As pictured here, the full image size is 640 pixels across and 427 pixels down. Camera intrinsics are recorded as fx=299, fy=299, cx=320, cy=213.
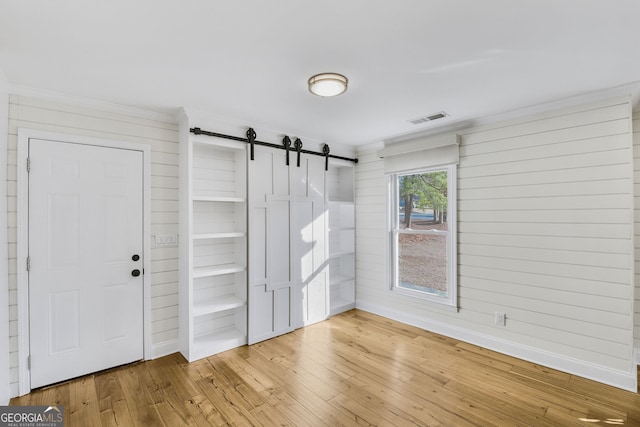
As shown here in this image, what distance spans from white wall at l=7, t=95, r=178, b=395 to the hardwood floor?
42 centimetres

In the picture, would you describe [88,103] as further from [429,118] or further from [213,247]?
[429,118]

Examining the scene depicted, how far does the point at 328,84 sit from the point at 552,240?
8.43ft

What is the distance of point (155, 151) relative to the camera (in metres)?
3.12

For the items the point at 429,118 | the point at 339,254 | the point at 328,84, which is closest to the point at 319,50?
the point at 328,84

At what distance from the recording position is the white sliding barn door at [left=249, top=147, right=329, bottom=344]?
352 cm

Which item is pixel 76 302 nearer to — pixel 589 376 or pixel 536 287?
pixel 536 287

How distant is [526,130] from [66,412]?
15.4 ft

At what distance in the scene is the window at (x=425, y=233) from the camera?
363 cm

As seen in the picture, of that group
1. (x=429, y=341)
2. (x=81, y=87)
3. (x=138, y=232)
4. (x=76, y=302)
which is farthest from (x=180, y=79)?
(x=429, y=341)

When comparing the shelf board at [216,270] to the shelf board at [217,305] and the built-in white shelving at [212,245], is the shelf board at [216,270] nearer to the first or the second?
the built-in white shelving at [212,245]

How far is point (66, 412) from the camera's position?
2.25m

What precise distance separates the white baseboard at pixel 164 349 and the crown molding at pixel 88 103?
2350 millimetres

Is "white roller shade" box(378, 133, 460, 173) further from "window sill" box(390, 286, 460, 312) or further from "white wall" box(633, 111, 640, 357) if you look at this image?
"window sill" box(390, 286, 460, 312)

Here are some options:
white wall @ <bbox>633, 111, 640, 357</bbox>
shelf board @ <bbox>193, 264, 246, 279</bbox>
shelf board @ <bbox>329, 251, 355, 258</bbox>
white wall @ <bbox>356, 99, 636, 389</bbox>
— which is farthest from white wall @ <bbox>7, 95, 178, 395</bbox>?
white wall @ <bbox>633, 111, 640, 357</bbox>
